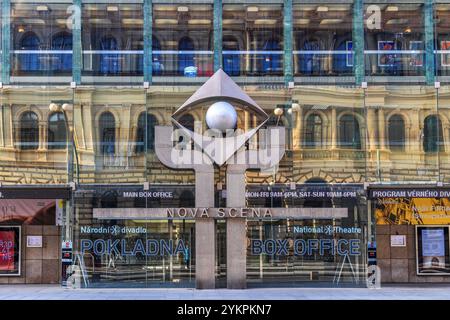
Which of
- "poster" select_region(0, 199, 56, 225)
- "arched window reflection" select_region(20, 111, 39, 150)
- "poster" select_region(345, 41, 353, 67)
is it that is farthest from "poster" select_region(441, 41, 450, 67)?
"poster" select_region(0, 199, 56, 225)

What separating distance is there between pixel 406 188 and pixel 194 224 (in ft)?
20.3

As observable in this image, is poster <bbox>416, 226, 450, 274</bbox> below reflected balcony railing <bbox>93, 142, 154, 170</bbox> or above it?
below

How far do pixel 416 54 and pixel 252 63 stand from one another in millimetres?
4958

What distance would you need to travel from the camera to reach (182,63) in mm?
23828

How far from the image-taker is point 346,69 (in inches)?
936

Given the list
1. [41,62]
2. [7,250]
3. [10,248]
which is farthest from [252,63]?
[7,250]

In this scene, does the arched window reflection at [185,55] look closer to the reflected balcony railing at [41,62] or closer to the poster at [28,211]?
the reflected balcony railing at [41,62]

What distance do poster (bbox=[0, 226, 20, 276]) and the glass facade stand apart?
1596 mm

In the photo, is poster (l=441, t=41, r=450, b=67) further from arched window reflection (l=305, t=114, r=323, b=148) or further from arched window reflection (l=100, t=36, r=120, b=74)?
arched window reflection (l=100, t=36, r=120, b=74)

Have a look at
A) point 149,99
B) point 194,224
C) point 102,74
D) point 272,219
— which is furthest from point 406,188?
point 102,74

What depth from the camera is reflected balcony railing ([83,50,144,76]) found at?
23.7 meters

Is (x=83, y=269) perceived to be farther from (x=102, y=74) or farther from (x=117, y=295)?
(x=102, y=74)

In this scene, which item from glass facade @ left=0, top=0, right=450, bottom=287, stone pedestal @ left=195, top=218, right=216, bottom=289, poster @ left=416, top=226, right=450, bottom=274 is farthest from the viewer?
poster @ left=416, top=226, right=450, bottom=274

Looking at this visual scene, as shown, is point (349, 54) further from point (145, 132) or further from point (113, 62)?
point (113, 62)
